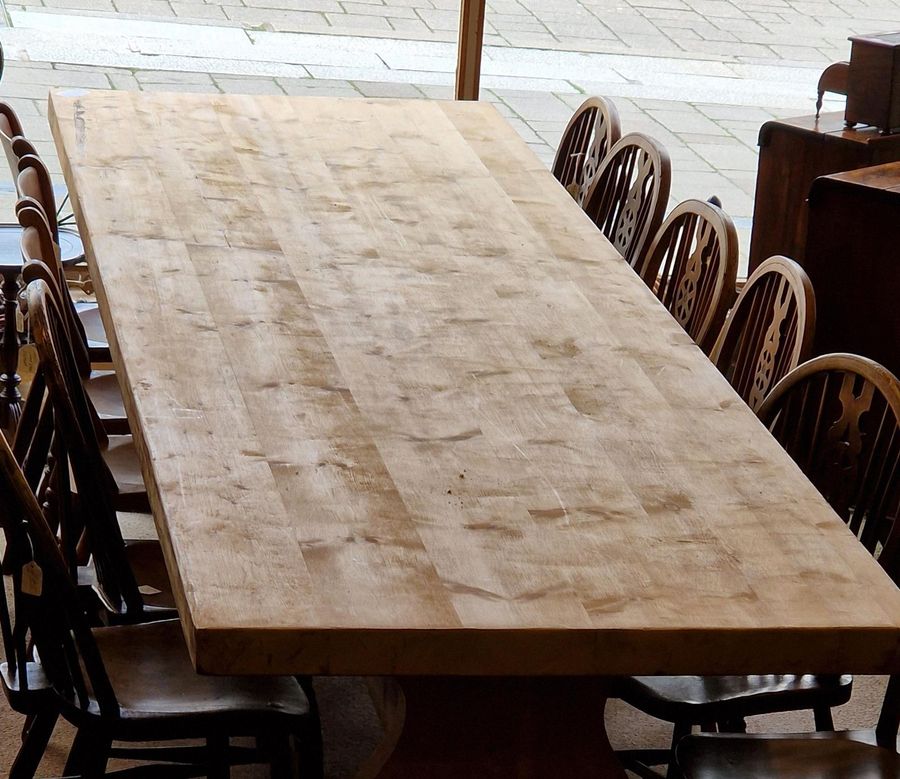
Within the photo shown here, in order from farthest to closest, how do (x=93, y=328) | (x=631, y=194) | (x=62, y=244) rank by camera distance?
(x=62, y=244) < (x=631, y=194) < (x=93, y=328)

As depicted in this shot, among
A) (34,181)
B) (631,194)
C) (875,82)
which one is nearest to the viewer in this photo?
Answer: (34,181)

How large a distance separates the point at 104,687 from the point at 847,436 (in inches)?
44.7

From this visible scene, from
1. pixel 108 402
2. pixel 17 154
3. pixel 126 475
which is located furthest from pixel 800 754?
pixel 17 154

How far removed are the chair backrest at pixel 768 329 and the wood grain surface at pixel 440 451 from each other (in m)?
0.18

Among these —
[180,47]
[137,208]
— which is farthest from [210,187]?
[180,47]

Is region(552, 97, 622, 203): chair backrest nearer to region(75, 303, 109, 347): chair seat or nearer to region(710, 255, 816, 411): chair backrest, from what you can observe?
region(710, 255, 816, 411): chair backrest

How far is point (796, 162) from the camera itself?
3842 mm

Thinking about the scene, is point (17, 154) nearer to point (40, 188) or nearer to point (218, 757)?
point (40, 188)

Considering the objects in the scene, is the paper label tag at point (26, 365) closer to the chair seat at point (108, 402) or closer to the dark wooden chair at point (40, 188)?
the dark wooden chair at point (40, 188)

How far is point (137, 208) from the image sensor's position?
262 cm

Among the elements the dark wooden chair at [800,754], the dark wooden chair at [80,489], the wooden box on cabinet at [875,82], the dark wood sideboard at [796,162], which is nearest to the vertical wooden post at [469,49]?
the dark wood sideboard at [796,162]

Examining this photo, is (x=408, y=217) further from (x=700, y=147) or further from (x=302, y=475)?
(x=700, y=147)

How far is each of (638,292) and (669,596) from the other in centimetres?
101

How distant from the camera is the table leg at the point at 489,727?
1819mm
